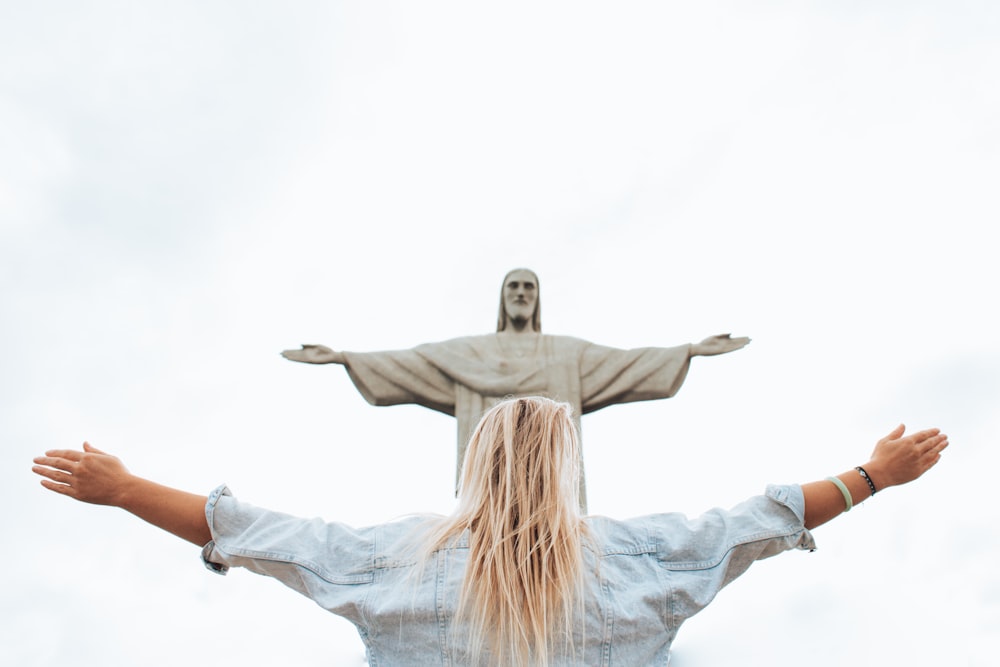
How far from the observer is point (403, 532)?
2.92 meters

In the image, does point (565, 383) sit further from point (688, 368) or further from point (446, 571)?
point (446, 571)

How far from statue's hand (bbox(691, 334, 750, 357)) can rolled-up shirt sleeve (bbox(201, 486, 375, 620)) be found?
5.92m

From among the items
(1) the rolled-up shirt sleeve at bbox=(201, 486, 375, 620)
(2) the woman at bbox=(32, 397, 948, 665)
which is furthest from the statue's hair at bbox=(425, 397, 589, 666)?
(1) the rolled-up shirt sleeve at bbox=(201, 486, 375, 620)

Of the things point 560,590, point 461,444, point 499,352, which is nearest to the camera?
point 560,590

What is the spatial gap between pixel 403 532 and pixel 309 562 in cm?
25

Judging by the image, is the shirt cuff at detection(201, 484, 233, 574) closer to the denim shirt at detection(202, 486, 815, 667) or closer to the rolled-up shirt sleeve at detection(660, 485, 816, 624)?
the denim shirt at detection(202, 486, 815, 667)

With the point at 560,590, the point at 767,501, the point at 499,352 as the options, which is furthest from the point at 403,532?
the point at 499,352

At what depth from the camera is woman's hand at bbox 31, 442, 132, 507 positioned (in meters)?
2.90

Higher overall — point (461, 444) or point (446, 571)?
point (461, 444)

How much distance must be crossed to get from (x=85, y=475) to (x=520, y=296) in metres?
6.20

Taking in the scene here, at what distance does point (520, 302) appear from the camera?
8.95 m

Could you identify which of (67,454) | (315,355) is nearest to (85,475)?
(67,454)

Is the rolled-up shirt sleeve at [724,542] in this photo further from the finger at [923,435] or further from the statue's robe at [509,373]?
the statue's robe at [509,373]

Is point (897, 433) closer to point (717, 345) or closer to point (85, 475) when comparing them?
point (85, 475)
